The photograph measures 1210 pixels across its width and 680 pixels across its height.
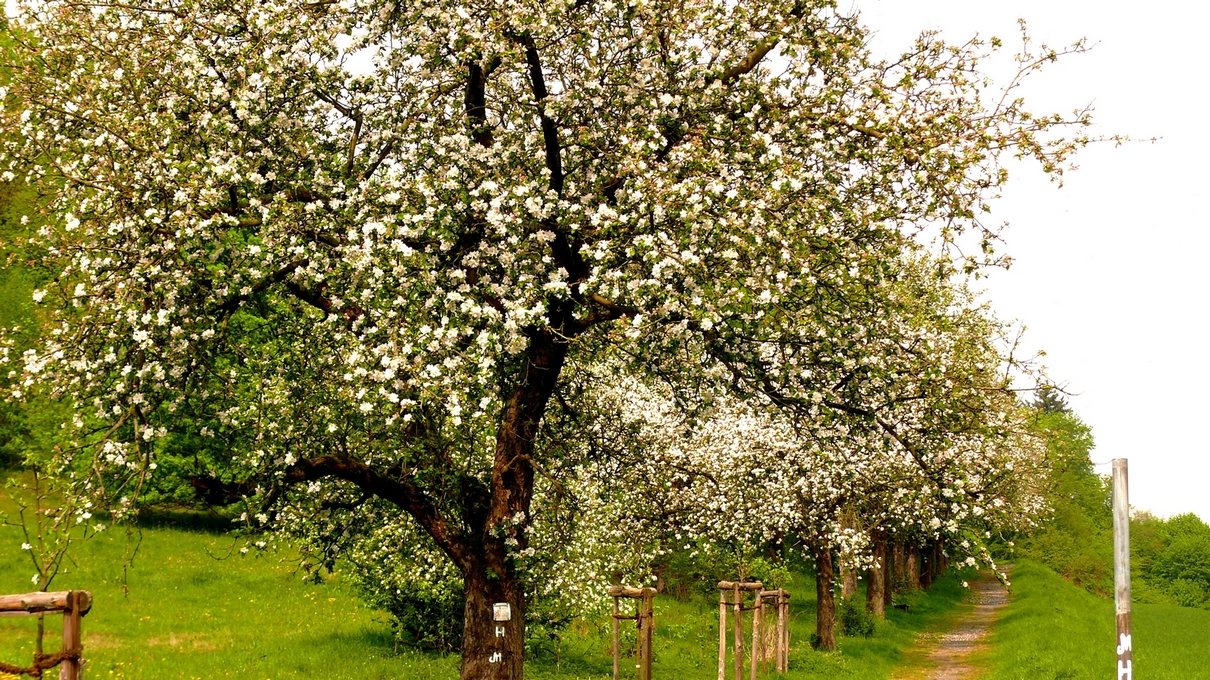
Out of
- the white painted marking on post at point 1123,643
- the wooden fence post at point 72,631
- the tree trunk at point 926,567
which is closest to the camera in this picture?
the white painted marking on post at point 1123,643

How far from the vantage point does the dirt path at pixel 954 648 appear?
88.1 feet

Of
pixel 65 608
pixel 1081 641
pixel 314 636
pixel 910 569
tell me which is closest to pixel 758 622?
pixel 314 636

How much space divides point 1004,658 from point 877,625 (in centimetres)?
710

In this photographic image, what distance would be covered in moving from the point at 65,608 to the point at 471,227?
19.3 ft

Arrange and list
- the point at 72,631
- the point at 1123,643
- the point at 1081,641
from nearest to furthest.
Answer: the point at 1123,643
the point at 72,631
the point at 1081,641

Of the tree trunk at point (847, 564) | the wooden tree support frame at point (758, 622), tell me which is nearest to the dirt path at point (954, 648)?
the tree trunk at point (847, 564)

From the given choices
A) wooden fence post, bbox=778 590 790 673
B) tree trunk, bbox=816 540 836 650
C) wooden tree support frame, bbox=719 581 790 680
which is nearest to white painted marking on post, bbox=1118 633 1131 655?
wooden tree support frame, bbox=719 581 790 680

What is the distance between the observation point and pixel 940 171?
10906 millimetres

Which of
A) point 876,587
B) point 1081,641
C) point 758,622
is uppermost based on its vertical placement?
point 758,622

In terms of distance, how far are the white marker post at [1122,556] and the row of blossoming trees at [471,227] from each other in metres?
2.89

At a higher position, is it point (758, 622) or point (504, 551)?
point (504, 551)

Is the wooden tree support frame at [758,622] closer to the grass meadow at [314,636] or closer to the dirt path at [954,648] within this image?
the grass meadow at [314,636]

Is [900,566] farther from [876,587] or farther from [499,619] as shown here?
[499,619]

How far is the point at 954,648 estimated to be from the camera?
34.0 m
